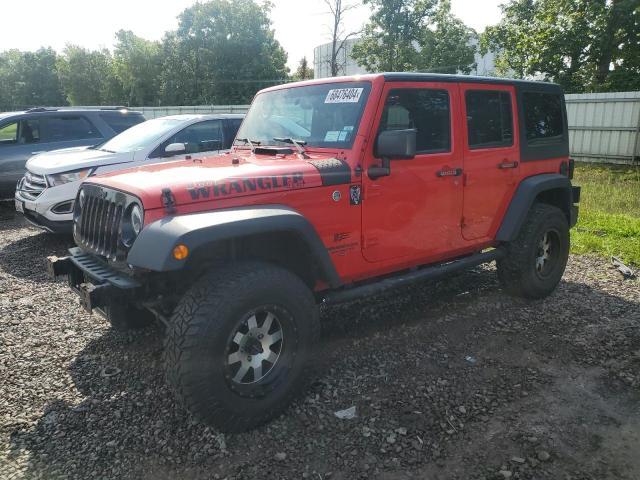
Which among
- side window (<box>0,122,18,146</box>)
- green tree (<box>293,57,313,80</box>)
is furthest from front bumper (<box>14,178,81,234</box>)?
green tree (<box>293,57,313,80</box>)

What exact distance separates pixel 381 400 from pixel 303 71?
36.2 metres

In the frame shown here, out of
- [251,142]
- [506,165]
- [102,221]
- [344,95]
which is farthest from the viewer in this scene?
[506,165]

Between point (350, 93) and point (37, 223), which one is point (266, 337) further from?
point (37, 223)

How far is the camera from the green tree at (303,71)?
36675 mm

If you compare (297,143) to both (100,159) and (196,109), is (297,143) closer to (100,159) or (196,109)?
(100,159)

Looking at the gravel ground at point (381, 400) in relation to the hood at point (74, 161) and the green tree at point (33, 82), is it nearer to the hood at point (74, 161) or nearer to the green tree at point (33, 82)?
the hood at point (74, 161)

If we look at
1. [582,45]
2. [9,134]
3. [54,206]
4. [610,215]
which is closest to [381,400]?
[54,206]

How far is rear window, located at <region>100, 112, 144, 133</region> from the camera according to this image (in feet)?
29.3

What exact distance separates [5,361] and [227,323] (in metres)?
2.13

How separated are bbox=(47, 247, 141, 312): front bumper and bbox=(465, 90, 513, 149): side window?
113 inches

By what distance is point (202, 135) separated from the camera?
7195mm

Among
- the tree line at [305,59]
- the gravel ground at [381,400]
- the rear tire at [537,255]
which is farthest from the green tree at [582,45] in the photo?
the gravel ground at [381,400]

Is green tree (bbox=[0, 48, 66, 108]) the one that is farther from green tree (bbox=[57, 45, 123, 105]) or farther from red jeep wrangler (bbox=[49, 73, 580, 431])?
red jeep wrangler (bbox=[49, 73, 580, 431])

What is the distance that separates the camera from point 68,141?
888 cm
